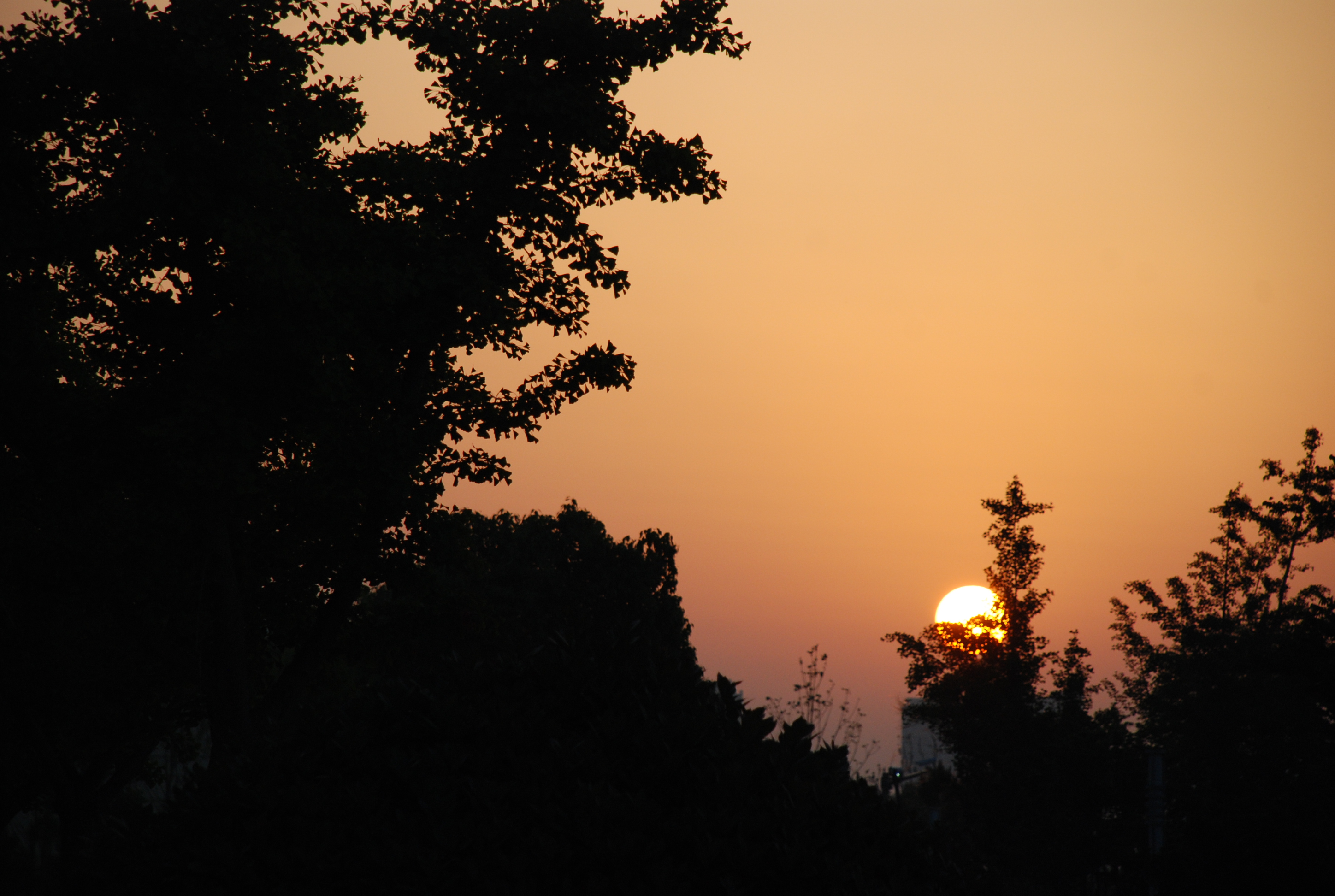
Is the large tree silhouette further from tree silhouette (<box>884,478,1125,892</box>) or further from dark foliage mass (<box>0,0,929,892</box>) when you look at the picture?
→ tree silhouette (<box>884,478,1125,892</box>)

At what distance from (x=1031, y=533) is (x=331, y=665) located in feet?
111

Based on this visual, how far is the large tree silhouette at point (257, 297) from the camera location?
500 inches

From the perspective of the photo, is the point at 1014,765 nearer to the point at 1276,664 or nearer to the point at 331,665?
the point at 1276,664

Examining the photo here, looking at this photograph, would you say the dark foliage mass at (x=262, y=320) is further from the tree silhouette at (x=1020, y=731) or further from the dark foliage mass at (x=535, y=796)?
the tree silhouette at (x=1020, y=731)

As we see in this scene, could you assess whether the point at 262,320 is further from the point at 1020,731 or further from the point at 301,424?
the point at 1020,731

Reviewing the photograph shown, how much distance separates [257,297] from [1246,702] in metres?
37.2

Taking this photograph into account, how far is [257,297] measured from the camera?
12.6m

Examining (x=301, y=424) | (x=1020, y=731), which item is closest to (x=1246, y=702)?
(x=1020, y=731)

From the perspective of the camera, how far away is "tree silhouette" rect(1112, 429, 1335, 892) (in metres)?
17.8

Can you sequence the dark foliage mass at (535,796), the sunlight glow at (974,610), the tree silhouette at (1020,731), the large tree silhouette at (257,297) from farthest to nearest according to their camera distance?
the sunlight glow at (974,610) < the tree silhouette at (1020,731) < the large tree silhouette at (257,297) < the dark foliage mass at (535,796)

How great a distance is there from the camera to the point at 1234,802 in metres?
23.1

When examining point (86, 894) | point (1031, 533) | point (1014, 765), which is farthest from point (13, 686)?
point (1031, 533)

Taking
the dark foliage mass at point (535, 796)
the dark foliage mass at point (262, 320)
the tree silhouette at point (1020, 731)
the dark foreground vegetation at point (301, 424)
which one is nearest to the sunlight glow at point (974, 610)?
the tree silhouette at point (1020, 731)

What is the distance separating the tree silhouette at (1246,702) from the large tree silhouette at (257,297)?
1421 cm
